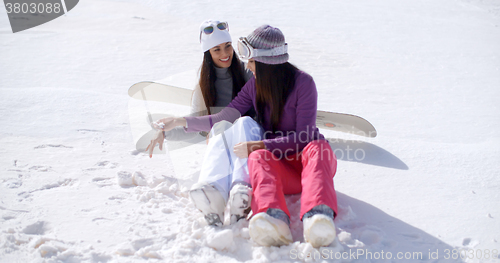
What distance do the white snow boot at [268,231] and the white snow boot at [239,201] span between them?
17cm

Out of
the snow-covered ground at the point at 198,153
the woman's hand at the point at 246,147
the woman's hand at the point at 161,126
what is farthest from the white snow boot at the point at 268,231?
the woman's hand at the point at 161,126

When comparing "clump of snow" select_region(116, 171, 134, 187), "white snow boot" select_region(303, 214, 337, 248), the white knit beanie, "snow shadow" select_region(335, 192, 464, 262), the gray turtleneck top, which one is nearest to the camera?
"white snow boot" select_region(303, 214, 337, 248)

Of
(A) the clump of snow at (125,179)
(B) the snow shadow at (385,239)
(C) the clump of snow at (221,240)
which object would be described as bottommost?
(B) the snow shadow at (385,239)

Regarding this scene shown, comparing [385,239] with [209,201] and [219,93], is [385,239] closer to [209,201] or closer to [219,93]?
[209,201]

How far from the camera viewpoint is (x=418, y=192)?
225 centimetres

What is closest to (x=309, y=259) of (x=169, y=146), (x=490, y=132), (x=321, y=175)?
(x=321, y=175)

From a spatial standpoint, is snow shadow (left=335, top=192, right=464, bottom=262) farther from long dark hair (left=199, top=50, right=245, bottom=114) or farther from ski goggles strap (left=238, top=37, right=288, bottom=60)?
long dark hair (left=199, top=50, right=245, bottom=114)

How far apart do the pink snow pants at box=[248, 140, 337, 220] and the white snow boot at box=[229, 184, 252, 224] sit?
0.16 ft

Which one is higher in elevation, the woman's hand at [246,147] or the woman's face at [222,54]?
the woman's face at [222,54]

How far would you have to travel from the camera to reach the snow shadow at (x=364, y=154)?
2.65 meters

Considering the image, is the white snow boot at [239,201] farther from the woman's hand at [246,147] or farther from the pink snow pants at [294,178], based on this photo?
the woman's hand at [246,147]

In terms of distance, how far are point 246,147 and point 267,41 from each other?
22.8 inches

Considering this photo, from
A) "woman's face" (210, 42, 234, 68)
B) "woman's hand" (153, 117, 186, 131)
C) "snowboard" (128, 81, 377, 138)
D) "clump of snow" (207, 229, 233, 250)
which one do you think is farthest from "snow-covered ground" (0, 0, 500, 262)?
"woman's face" (210, 42, 234, 68)

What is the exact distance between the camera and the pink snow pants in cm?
162
